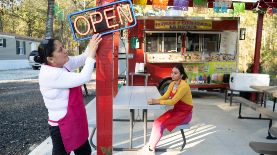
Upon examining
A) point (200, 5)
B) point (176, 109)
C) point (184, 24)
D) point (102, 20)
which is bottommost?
point (176, 109)

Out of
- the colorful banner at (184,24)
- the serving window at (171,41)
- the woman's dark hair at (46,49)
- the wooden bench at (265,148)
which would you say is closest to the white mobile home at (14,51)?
the serving window at (171,41)

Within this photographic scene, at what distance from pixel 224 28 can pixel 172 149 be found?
252 inches

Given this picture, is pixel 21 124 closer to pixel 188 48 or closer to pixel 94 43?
pixel 94 43

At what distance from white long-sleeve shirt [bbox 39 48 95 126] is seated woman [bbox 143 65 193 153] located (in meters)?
1.96

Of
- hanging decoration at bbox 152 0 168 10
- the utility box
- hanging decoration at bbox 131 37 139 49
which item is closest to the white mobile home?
hanging decoration at bbox 131 37 139 49

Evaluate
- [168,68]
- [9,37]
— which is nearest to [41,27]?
[9,37]

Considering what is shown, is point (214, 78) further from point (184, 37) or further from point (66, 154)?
point (66, 154)

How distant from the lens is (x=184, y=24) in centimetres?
985

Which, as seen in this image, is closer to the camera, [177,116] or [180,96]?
[180,96]

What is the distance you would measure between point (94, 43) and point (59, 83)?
56cm

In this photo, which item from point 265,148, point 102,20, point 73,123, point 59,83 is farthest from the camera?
point 265,148

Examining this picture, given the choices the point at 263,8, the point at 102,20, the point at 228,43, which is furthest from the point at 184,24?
the point at 102,20

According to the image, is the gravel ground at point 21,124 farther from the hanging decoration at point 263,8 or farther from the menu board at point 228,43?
the hanging decoration at point 263,8

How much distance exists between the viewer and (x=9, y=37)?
2559 cm
